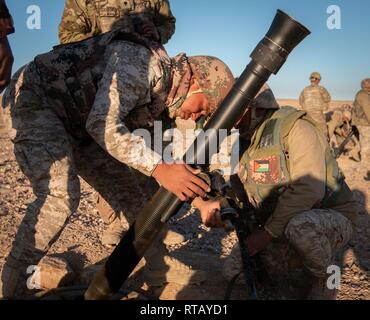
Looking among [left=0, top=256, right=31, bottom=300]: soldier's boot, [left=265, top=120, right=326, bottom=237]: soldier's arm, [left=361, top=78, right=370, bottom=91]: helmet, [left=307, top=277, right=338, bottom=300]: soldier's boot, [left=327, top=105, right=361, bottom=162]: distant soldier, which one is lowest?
[left=327, top=105, right=361, bottom=162]: distant soldier

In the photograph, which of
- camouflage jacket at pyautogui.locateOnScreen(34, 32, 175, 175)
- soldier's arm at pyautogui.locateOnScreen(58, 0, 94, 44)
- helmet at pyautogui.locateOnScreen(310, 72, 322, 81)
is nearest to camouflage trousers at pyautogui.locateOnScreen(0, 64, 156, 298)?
camouflage jacket at pyautogui.locateOnScreen(34, 32, 175, 175)

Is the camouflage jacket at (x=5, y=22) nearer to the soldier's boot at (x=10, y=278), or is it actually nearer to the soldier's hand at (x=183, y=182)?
the soldier's hand at (x=183, y=182)

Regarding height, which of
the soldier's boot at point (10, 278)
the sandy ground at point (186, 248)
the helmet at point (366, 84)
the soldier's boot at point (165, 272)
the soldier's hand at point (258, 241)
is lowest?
the sandy ground at point (186, 248)

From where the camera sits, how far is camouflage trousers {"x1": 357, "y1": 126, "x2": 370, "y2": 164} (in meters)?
10.7

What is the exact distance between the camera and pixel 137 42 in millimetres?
2895

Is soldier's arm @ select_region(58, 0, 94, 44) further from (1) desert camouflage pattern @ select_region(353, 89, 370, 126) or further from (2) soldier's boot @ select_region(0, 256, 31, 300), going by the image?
(1) desert camouflage pattern @ select_region(353, 89, 370, 126)

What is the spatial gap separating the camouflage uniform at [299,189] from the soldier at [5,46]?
1.81m

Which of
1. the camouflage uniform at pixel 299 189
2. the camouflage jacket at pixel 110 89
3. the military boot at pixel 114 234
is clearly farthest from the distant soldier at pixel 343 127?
the camouflage jacket at pixel 110 89

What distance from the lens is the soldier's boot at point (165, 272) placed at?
378 cm

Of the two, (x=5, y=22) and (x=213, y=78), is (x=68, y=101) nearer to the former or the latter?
(x=5, y=22)

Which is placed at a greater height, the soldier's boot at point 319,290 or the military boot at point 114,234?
the soldier's boot at point 319,290

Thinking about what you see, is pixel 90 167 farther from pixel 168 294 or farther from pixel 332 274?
pixel 332 274

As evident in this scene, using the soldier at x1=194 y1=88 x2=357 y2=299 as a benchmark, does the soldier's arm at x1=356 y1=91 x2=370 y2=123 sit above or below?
below
